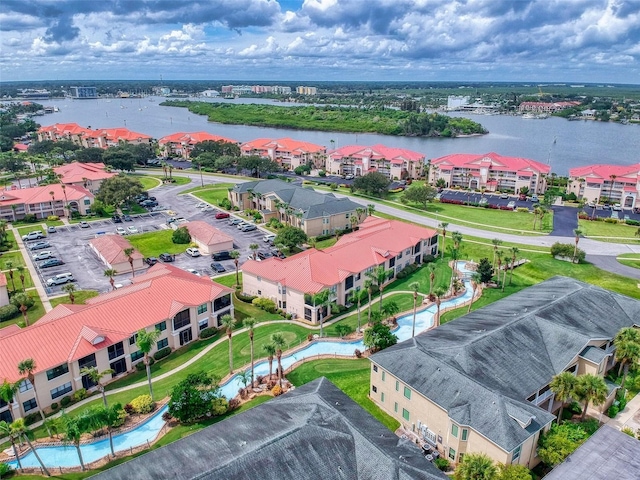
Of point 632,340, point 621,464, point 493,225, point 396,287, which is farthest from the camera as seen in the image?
point 493,225

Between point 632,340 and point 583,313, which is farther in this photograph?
point 583,313

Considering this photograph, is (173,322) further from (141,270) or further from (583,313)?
(583,313)

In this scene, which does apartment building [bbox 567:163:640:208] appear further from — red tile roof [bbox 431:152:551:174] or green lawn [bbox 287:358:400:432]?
green lawn [bbox 287:358:400:432]

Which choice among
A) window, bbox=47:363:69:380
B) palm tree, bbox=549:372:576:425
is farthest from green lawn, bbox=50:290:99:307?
palm tree, bbox=549:372:576:425

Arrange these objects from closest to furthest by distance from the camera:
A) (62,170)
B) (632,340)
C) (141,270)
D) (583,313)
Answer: (632,340) → (583,313) → (141,270) → (62,170)

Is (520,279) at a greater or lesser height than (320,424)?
lesser

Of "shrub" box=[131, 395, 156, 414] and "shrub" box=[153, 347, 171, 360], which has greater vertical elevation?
"shrub" box=[131, 395, 156, 414]

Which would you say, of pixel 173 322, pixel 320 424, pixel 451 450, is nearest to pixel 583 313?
pixel 451 450

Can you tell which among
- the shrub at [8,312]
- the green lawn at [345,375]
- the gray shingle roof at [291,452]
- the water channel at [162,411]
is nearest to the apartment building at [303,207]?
the water channel at [162,411]
